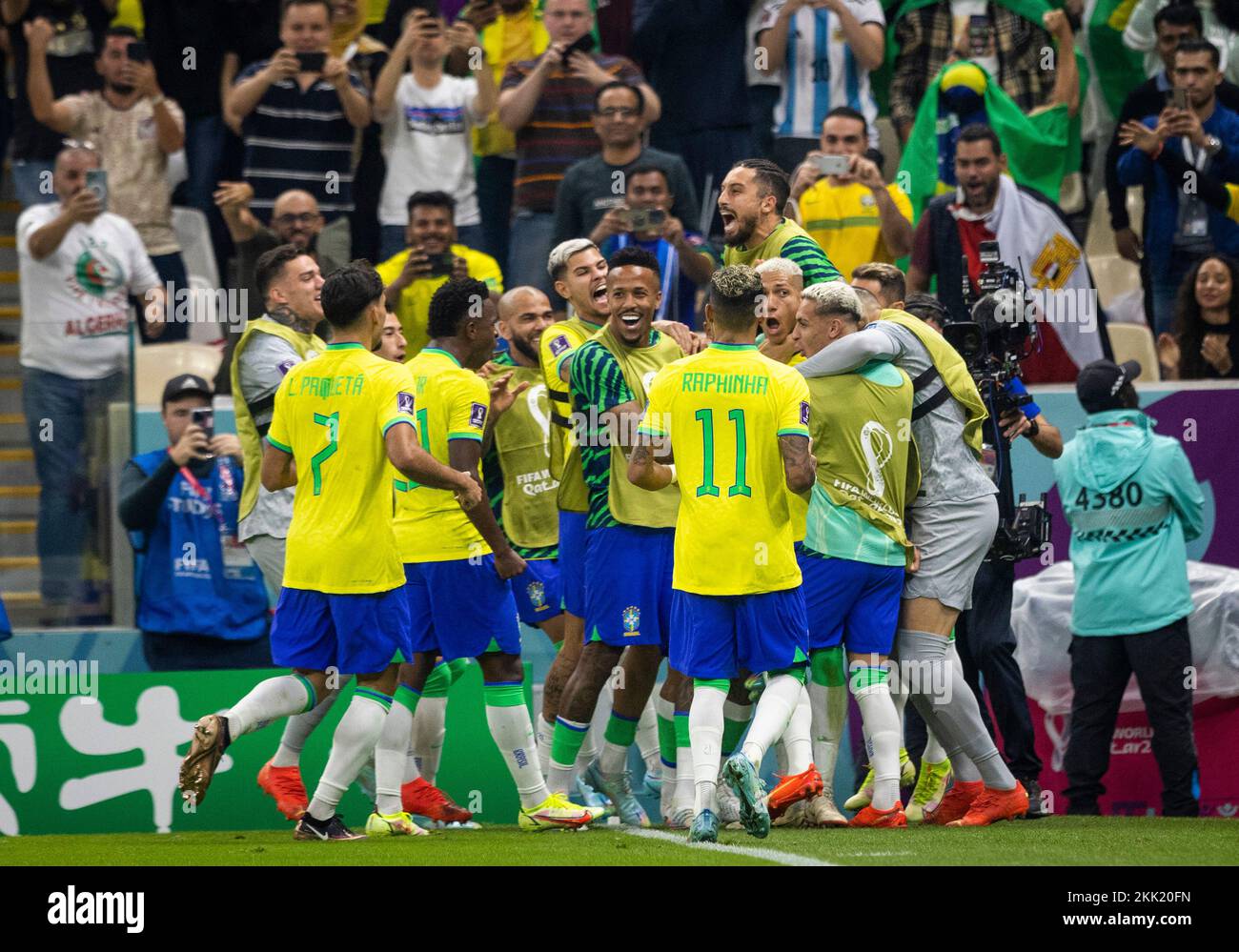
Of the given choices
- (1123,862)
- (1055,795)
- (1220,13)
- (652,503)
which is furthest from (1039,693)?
(1220,13)

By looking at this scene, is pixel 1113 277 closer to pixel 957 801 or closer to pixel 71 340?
pixel 957 801

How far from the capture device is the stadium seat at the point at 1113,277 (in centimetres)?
1294

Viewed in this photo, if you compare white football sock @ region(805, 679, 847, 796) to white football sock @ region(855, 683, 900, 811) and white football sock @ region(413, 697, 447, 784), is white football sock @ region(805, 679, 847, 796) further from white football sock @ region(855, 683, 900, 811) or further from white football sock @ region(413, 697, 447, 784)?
white football sock @ region(413, 697, 447, 784)

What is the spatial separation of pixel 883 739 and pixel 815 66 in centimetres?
565

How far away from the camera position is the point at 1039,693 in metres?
10.7

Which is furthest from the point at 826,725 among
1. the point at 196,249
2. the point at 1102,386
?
the point at 196,249

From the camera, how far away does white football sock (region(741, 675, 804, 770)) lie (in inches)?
279

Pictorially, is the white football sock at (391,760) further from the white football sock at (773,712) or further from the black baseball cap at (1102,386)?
the black baseball cap at (1102,386)

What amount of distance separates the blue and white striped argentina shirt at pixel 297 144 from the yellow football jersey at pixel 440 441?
13.6ft

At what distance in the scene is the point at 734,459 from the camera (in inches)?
287

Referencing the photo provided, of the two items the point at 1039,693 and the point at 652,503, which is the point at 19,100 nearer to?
the point at 652,503

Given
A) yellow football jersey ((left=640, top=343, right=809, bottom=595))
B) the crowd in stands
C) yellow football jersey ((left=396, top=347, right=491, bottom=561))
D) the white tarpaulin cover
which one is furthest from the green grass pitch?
the crowd in stands

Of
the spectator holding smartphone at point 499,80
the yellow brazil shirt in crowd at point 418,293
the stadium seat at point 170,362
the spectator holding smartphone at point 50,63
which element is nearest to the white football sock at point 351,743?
the yellow brazil shirt in crowd at point 418,293

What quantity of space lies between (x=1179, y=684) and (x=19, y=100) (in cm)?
808
